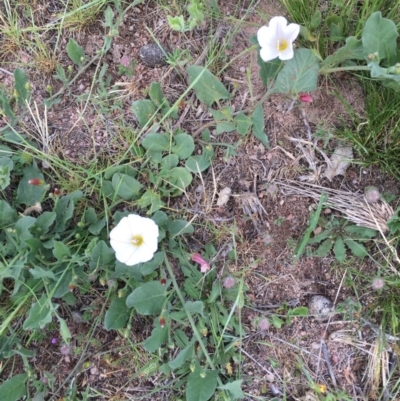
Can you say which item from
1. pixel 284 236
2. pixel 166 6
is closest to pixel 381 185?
pixel 284 236

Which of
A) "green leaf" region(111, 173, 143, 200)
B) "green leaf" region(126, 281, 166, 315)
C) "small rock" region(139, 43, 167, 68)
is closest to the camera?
"green leaf" region(126, 281, 166, 315)

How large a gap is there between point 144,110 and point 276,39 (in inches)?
24.1

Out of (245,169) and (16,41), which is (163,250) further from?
(16,41)

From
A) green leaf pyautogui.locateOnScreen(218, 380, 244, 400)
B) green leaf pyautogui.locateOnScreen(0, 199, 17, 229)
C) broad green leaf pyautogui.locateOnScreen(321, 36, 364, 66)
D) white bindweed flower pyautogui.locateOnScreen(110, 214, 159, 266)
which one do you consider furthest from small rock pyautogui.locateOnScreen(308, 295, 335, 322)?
green leaf pyautogui.locateOnScreen(0, 199, 17, 229)

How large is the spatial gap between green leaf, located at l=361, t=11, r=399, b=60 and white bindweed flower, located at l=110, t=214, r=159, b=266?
3.49 feet

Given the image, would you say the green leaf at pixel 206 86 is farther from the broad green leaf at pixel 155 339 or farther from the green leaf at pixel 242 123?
the broad green leaf at pixel 155 339

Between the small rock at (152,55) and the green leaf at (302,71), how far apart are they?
0.56 metres

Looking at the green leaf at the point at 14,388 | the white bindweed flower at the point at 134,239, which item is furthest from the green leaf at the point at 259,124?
A: the green leaf at the point at 14,388

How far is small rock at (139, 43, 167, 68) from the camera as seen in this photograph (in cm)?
219

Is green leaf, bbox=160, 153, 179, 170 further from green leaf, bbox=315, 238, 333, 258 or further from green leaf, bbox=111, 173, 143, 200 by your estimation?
green leaf, bbox=315, 238, 333, 258

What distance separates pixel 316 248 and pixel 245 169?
0.45 metres

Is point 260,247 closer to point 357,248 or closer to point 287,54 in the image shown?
point 357,248

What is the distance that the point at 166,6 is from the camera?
2184mm

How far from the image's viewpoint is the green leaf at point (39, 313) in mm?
1812
